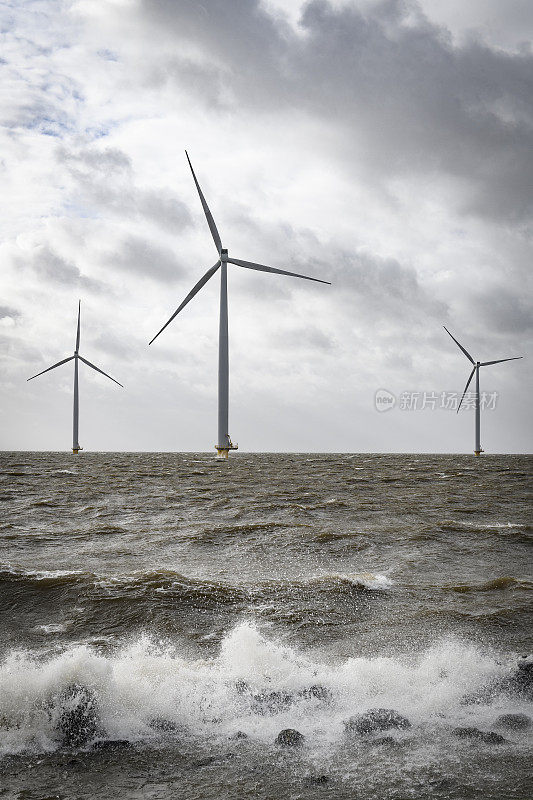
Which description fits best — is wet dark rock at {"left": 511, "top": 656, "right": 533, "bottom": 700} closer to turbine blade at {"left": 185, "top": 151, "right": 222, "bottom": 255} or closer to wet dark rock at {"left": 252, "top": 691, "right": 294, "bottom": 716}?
wet dark rock at {"left": 252, "top": 691, "right": 294, "bottom": 716}

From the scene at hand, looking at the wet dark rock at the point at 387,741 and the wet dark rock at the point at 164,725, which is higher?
the wet dark rock at the point at 387,741

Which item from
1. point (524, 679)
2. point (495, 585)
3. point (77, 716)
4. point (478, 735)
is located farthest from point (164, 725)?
point (495, 585)

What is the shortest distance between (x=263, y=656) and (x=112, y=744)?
2.88 metres

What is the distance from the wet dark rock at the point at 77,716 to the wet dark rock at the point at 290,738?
7.21 feet

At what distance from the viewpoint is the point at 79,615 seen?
450 inches

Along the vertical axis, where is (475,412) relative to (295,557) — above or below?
above

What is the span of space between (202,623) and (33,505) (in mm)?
20423

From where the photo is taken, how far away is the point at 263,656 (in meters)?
9.12

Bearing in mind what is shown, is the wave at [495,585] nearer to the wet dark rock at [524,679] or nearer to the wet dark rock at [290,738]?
the wet dark rock at [524,679]

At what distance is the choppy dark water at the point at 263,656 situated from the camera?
612cm

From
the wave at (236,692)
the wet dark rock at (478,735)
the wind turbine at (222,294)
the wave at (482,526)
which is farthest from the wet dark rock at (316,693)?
the wind turbine at (222,294)

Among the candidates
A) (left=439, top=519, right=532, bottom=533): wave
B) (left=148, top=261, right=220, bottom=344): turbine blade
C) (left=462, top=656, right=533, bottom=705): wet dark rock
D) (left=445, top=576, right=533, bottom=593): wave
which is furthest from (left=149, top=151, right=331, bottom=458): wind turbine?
(left=462, top=656, right=533, bottom=705): wet dark rock

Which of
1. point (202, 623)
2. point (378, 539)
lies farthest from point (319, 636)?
point (378, 539)

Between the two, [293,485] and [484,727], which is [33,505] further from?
[484,727]
